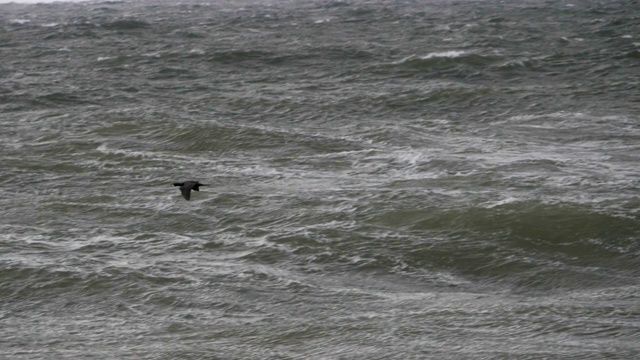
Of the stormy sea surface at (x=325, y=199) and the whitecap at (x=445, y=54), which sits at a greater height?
the stormy sea surface at (x=325, y=199)

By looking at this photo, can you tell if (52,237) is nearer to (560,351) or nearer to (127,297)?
(127,297)

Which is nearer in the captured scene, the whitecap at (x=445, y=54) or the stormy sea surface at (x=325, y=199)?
the stormy sea surface at (x=325, y=199)

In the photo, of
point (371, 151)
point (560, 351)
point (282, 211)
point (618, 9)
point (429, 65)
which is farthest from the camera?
point (618, 9)

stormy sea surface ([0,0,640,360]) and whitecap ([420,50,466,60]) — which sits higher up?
stormy sea surface ([0,0,640,360])

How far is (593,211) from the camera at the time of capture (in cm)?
1200

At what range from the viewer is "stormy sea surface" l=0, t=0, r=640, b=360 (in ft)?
30.7

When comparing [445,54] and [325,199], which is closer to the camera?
[325,199]

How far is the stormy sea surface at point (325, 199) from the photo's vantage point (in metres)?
9.36

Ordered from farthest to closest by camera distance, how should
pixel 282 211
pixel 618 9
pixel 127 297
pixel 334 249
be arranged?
pixel 618 9 < pixel 282 211 < pixel 334 249 < pixel 127 297

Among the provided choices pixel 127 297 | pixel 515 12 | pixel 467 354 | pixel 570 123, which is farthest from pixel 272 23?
pixel 467 354

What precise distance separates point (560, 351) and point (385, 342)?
1.27 m

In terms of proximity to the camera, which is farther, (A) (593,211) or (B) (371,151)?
(B) (371,151)

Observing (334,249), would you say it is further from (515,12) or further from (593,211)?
(515,12)

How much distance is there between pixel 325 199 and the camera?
12.8 m
